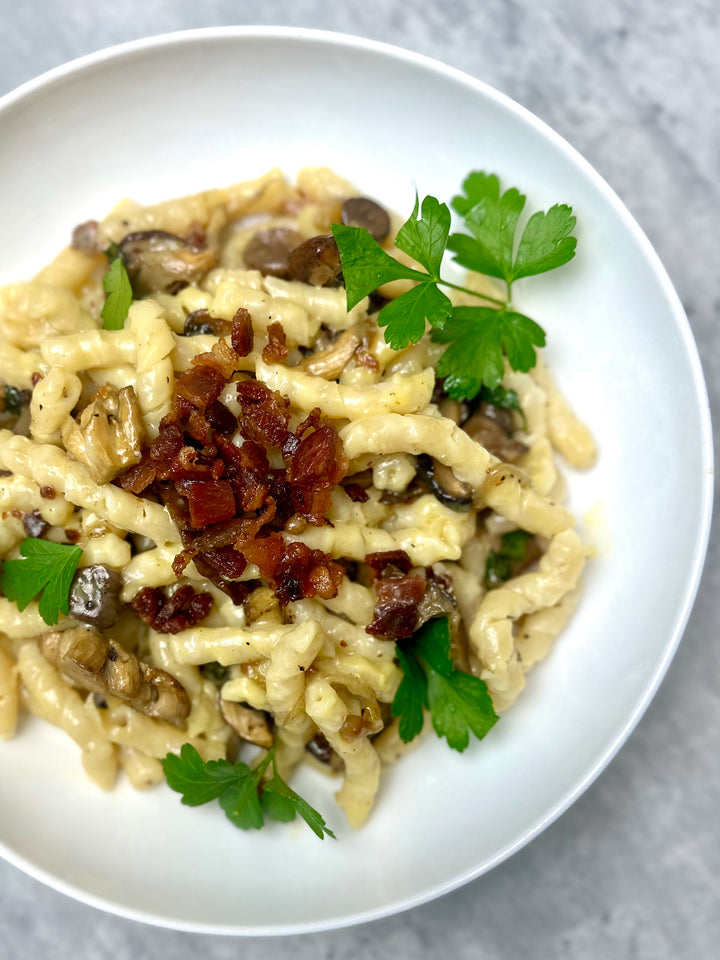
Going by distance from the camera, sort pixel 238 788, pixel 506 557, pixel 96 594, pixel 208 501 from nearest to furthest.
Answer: pixel 208 501, pixel 96 594, pixel 238 788, pixel 506 557

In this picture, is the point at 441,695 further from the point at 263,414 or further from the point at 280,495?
the point at 263,414

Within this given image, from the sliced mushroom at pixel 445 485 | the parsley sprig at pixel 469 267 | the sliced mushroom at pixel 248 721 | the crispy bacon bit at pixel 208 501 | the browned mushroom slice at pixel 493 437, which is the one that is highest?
the parsley sprig at pixel 469 267

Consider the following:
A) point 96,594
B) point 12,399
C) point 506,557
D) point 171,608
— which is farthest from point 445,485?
point 12,399

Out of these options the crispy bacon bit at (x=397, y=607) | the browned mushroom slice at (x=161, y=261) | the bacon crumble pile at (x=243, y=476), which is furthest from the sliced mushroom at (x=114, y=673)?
the browned mushroom slice at (x=161, y=261)

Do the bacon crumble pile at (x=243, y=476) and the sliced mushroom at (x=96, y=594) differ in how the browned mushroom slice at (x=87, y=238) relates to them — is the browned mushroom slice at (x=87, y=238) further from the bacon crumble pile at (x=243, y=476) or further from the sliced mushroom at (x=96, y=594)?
the sliced mushroom at (x=96, y=594)

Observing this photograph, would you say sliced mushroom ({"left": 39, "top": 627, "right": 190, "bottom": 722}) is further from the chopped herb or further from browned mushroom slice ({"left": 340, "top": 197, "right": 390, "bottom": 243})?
browned mushroom slice ({"left": 340, "top": 197, "right": 390, "bottom": 243})

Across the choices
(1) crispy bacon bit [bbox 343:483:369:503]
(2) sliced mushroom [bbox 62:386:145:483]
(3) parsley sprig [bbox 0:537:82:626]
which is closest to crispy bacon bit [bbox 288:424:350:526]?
(1) crispy bacon bit [bbox 343:483:369:503]
